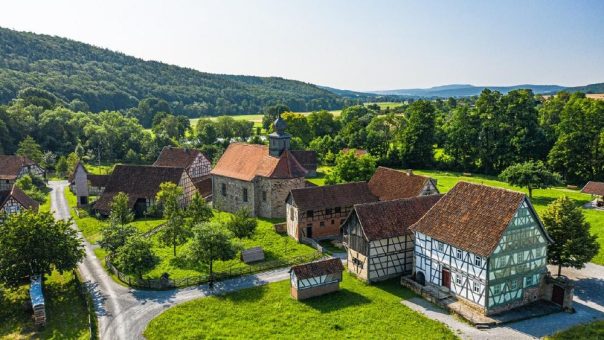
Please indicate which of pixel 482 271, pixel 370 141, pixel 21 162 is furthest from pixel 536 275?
pixel 21 162

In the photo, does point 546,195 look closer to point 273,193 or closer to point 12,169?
point 273,193

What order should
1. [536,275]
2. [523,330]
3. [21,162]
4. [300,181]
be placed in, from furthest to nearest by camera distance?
[21,162], [300,181], [536,275], [523,330]

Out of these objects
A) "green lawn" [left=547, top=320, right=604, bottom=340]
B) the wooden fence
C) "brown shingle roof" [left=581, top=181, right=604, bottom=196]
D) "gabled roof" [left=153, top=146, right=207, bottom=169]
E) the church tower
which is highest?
the church tower

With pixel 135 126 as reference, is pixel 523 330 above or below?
below

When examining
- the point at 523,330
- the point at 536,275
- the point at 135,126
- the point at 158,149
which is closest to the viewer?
the point at 523,330

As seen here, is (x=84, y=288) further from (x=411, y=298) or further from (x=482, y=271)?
(x=482, y=271)

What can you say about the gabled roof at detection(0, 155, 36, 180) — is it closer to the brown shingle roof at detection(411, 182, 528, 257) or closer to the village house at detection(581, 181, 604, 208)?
the brown shingle roof at detection(411, 182, 528, 257)

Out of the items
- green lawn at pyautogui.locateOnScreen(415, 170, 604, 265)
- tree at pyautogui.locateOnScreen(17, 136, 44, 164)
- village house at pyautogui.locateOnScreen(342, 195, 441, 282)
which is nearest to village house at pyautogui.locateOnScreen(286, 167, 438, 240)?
village house at pyautogui.locateOnScreen(342, 195, 441, 282)
